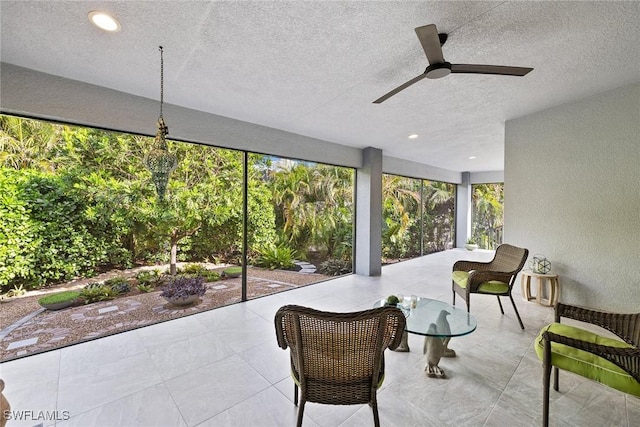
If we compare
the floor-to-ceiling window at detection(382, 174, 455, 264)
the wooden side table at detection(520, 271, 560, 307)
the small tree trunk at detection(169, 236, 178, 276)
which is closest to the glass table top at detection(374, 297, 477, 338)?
the wooden side table at detection(520, 271, 560, 307)

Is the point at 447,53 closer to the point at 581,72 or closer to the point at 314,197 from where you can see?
the point at 581,72

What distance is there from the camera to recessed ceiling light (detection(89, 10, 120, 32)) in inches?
67.2

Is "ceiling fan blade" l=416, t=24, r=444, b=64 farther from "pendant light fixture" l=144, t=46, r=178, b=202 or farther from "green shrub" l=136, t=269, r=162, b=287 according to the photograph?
"green shrub" l=136, t=269, r=162, b=287

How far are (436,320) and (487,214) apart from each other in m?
8.30

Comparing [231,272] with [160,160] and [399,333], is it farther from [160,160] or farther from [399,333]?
[399,333]

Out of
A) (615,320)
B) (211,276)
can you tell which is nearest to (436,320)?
(615,320)

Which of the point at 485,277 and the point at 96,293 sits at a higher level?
the point at 485,277

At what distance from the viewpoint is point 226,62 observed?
229 cm

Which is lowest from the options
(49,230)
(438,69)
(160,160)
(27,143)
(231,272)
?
(231,272)

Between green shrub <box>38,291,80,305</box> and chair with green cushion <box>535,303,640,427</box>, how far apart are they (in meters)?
4.83

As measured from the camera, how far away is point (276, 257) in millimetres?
5125

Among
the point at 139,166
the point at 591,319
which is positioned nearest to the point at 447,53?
the point at 591,319

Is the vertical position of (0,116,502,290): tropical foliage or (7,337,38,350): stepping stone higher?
(0,116,502,290): tropical foliage

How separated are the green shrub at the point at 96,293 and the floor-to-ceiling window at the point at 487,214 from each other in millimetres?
10261
